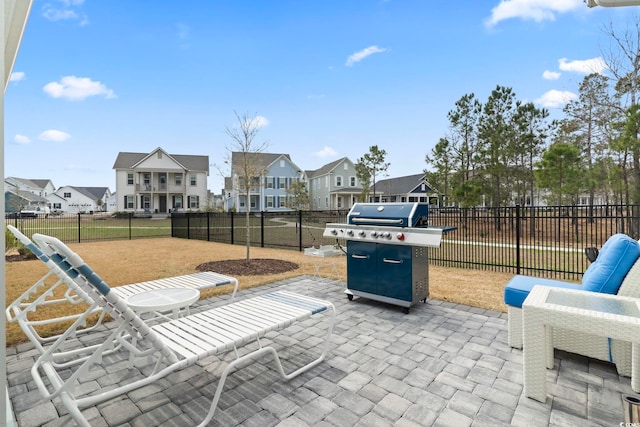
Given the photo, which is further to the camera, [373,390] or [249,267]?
[249,267]

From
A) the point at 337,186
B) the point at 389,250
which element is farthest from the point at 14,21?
the point at 337,186

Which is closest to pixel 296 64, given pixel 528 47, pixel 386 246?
pixel 528 47

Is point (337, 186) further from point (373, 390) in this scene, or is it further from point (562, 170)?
point (373, 390)

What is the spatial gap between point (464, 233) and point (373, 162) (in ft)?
68.9

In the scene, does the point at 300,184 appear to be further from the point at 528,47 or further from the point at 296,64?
the point at 528,47

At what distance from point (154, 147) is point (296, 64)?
78.1 feet

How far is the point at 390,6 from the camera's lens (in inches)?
306

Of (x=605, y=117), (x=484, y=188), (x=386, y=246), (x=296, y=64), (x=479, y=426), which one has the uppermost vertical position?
Answer: (x=296, y=64)

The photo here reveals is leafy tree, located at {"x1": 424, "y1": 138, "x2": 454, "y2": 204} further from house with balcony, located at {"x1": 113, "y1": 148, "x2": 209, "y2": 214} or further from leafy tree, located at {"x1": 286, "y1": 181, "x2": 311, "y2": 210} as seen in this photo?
house with balcony, located at {"x1": 113, "y1": 148, "x2": 209, "y2": 214}

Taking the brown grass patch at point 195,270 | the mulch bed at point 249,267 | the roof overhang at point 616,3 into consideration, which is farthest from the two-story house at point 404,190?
the roof overhang at point 616,3

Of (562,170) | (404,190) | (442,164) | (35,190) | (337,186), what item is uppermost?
(35,190)

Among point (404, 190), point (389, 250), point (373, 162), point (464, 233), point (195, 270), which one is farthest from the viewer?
point (404, 190)

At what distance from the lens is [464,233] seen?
30.6ft


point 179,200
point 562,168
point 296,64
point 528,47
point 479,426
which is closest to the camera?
point 479,426
